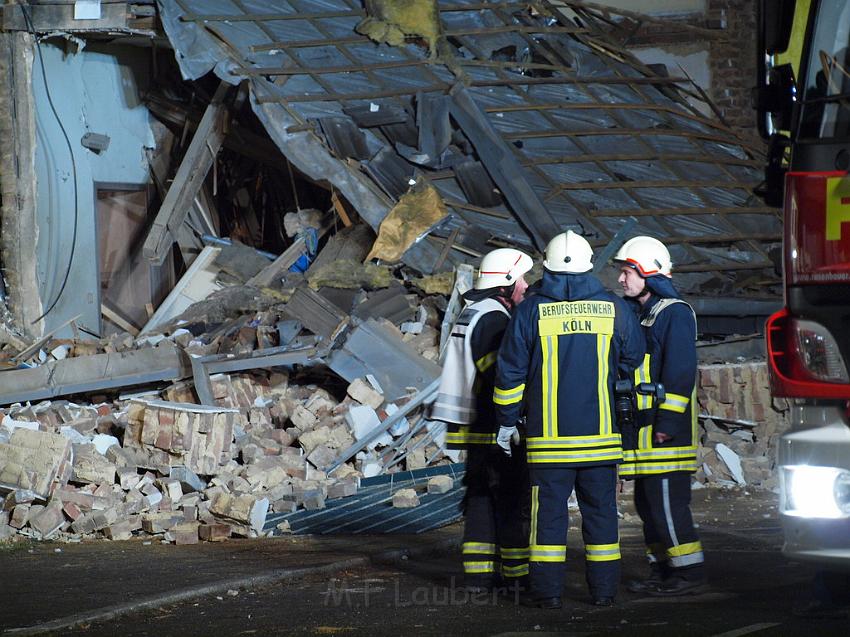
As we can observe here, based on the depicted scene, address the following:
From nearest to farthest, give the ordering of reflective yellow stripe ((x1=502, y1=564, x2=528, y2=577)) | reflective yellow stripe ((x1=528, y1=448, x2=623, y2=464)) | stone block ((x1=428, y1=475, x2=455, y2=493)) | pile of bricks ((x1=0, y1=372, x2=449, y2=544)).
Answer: reflective yellow stripe ((x1=528, y1=448, x2=623, y2=464))
reflective yellow stripe ((x1=502, y1=564, x2=528, y2=577))
pile of bricks ((x1=0, y1=372, x2=449, y2=544))
stone block ((x1=428, y1=475, x2=455, y2=493))

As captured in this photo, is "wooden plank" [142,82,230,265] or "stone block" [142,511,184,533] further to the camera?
"wooden plank" [142,82,230,265]

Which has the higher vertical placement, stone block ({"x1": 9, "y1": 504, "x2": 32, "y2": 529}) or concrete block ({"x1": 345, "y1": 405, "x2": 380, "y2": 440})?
concrete block ({"x1": 345, "y1": 405, "x2": 380, "y2": 440})

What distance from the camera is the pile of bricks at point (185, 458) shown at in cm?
859

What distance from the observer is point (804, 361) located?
4.52 m

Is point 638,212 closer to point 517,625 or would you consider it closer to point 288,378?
point 288,378

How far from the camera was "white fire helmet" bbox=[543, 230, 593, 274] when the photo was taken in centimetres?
590

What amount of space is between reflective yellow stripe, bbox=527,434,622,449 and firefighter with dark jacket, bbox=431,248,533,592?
1.63 feet

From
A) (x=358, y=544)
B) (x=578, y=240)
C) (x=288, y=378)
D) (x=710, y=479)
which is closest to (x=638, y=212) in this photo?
(x=710, y=479)

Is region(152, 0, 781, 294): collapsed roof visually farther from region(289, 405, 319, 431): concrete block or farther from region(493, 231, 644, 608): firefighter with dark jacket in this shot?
region(493, 231, 644, 608): firefighter with dark jacket

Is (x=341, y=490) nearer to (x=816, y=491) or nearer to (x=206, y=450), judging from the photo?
(x=206, y=450)

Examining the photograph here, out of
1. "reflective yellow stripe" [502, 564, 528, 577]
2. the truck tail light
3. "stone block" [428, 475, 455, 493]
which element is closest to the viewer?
the truck tail light

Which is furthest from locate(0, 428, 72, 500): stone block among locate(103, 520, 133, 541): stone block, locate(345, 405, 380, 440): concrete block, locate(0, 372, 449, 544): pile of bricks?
locate(345, 405, 380, 440): concrete block

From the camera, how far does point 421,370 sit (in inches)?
411

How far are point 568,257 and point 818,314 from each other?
64.0 inches
